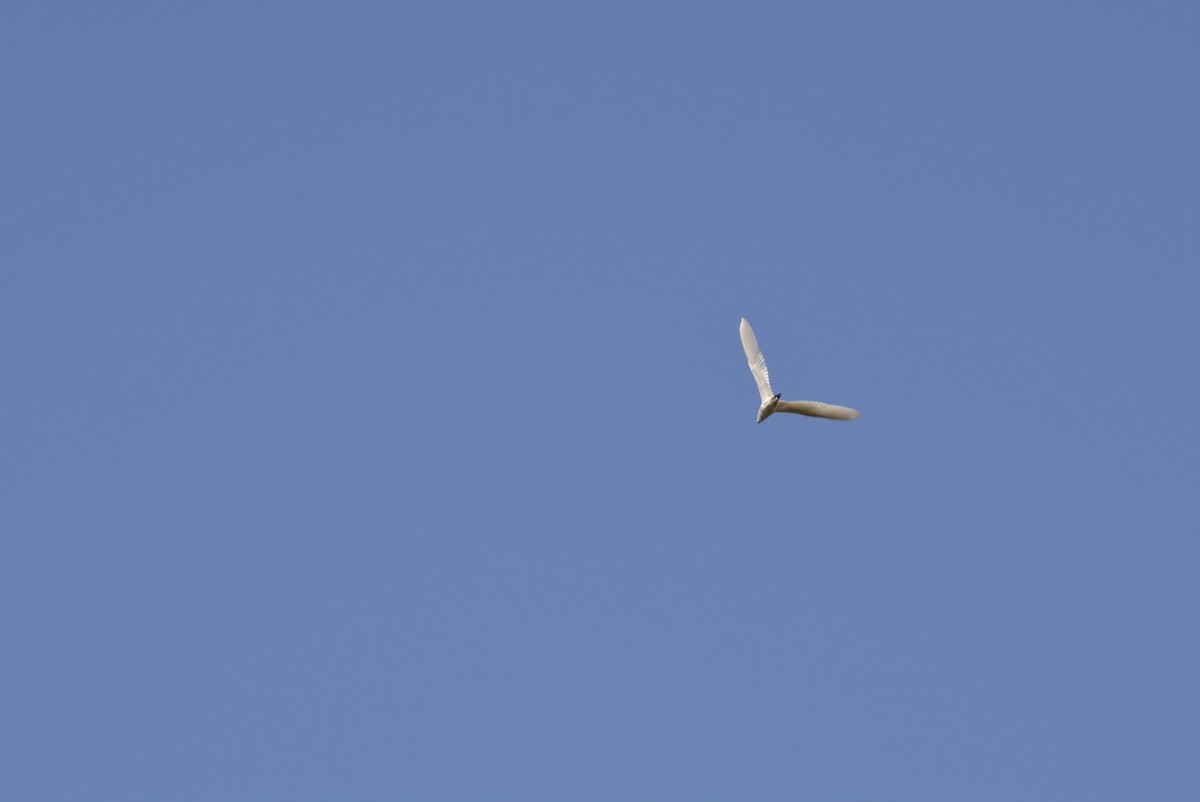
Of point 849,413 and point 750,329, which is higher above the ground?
point 750,329

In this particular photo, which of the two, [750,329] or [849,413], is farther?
[750,329]
